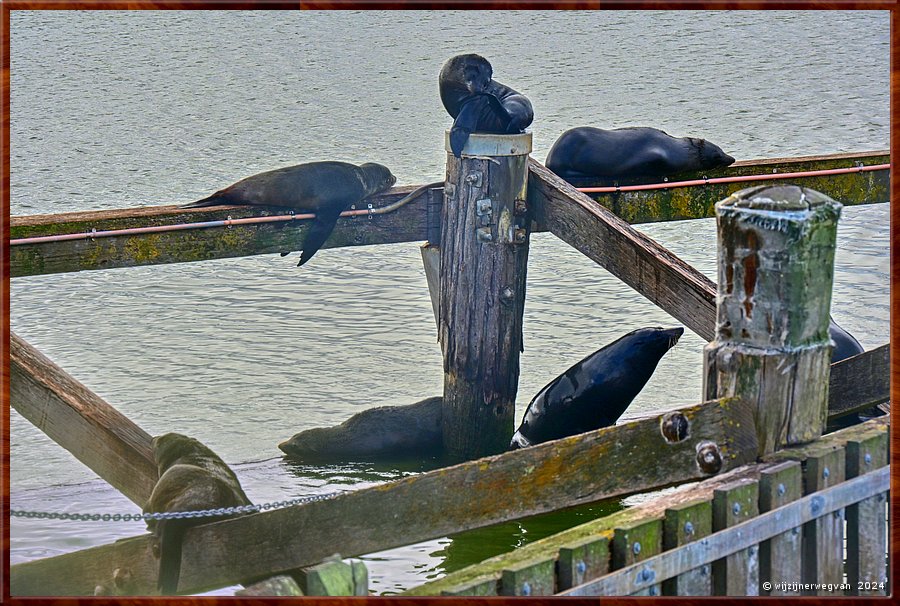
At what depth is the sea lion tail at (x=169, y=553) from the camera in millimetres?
3584

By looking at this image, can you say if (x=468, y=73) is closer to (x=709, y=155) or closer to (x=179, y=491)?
(x=709, y=155)

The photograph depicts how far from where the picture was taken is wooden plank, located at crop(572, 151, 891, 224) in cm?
600

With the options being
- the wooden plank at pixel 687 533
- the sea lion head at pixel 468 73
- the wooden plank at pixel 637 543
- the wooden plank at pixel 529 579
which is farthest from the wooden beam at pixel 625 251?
the wooden plank at pixel 529 579

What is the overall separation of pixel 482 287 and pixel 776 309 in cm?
252

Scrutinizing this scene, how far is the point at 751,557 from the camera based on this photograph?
3.14 metres

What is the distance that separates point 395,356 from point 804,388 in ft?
15.2

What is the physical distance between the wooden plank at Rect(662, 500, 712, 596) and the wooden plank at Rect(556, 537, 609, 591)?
214 mm

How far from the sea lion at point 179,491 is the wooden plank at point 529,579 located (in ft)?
3.98

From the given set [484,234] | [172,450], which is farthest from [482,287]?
[172,450]

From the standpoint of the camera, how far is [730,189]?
6172 millimetres

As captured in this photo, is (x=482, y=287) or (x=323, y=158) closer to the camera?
(x=482, y=287)

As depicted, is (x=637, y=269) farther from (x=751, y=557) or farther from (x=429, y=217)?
(x=751, y=557)

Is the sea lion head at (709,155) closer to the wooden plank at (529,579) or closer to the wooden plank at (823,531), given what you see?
the wooden plank at (823,531)

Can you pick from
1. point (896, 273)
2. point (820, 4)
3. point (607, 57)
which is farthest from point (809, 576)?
point (607, 57)
